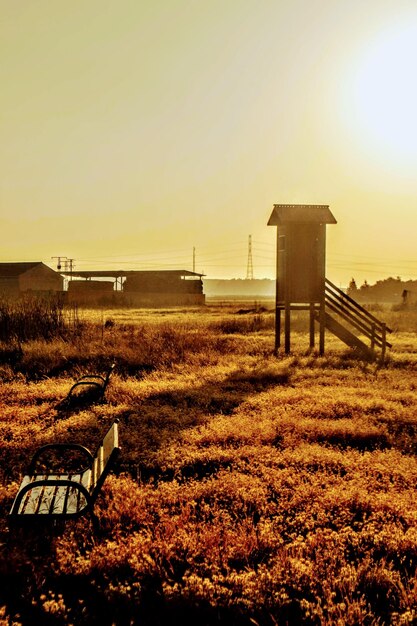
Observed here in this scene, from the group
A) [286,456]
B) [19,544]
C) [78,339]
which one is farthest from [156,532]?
[78,339]

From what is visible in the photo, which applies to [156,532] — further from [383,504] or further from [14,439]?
[14,439]

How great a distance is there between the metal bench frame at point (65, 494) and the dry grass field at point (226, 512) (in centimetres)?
29

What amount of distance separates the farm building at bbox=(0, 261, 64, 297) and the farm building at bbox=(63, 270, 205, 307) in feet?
18.8

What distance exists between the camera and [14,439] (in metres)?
8.40

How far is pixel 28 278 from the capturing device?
75.9 metres

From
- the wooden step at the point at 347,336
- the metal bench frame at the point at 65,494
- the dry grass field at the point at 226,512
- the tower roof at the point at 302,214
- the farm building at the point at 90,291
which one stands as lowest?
the dry grass field at the point at 226,512

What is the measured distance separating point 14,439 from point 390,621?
6.35 metres

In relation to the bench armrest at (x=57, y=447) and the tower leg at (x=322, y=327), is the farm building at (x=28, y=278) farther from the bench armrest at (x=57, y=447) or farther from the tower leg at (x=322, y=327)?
the bench armrest at (x=57, y=447)

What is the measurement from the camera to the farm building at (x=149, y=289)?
69.6 metres

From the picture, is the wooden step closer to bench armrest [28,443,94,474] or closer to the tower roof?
the tower roof

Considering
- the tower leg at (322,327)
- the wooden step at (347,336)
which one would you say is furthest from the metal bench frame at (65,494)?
the wooden step at (347,336)

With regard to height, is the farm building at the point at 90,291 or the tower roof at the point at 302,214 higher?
the tower roof at the point at 302,214

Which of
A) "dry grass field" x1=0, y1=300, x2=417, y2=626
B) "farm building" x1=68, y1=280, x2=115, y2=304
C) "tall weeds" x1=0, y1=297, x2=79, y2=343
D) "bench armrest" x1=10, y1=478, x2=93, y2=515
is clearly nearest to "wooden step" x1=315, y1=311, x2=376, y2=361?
"dry grass field" x1=0, y1=300, x2=417, y2=626

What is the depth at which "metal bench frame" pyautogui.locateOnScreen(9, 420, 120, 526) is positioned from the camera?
482cm
